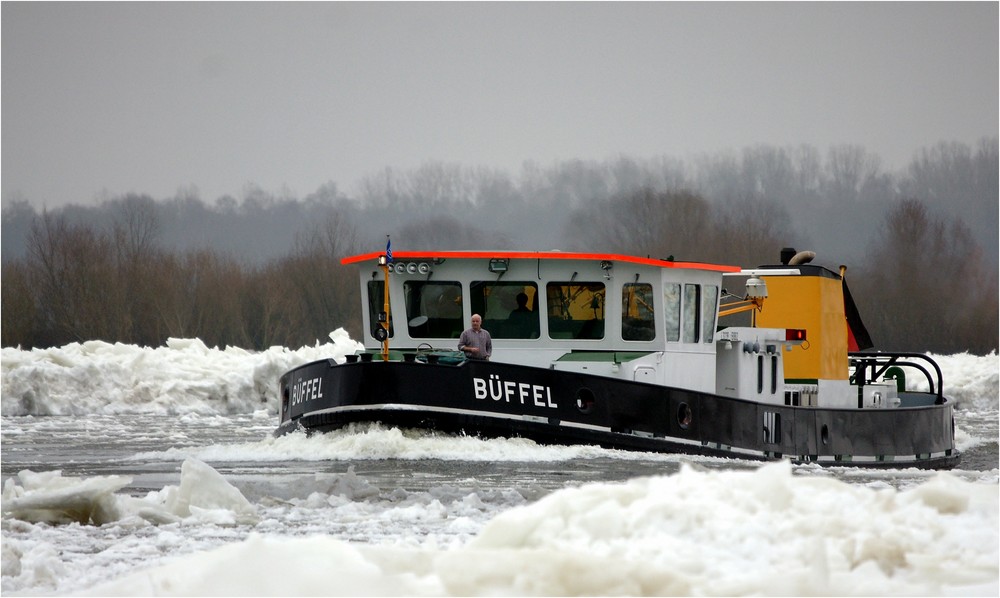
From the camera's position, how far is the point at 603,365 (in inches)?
619

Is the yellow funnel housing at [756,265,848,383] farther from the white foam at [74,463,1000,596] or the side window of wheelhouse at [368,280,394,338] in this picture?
the white foam at [74,463,1000,596]

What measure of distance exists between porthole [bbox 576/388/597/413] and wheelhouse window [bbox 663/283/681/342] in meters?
1.71

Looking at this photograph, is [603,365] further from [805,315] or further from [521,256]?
[805,315]

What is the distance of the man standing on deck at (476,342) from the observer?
15289 millimetres

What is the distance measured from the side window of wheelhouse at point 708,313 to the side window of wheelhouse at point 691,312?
7cm

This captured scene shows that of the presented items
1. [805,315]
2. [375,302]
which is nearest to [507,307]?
[375,302]

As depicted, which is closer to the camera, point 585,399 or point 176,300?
point 585,399

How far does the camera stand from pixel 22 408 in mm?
26500

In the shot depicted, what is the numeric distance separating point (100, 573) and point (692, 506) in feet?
10.8

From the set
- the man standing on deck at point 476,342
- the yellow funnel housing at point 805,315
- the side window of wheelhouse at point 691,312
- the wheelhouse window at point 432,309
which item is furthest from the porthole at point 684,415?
the yellow funnel housing at point 805,315

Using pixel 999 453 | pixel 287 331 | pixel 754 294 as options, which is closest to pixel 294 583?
pixel 754 294

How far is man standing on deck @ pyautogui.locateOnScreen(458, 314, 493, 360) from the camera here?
15.3m

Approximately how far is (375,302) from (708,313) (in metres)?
4.16

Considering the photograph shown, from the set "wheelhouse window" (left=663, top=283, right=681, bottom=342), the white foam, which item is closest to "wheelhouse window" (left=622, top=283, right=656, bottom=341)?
"wheelhouse window" (left=663, top=283, right=681, bottom=342)
